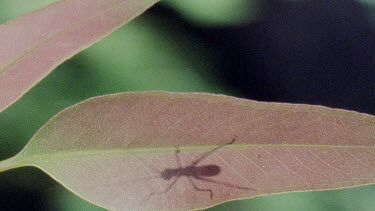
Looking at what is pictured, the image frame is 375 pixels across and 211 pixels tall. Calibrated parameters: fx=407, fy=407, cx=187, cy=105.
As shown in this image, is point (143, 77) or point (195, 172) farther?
point (143, 77)

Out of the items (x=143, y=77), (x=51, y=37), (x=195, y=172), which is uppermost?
(x=143, y=77)

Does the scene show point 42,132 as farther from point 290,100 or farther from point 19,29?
point 290,100

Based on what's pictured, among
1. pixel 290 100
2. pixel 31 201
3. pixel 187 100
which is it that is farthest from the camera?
pixel 290 100

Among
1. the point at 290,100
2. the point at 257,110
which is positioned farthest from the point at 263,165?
the point at 290,100

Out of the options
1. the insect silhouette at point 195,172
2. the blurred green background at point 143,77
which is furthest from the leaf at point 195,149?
the blurred green background at point 143,77

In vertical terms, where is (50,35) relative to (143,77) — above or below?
below

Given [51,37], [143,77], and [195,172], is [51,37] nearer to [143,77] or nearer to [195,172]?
[195,172]

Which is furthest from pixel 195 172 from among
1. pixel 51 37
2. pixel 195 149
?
pixel 51 37

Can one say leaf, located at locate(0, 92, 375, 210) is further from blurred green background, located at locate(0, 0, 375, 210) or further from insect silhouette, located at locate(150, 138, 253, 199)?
blurred green background, located at locate(0, 0, 375, 210)
